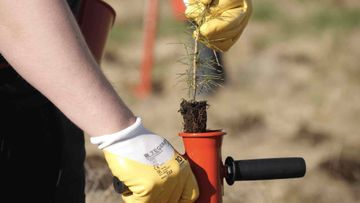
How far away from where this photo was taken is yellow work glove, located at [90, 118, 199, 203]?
54.1 inches

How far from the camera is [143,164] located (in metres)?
1.39

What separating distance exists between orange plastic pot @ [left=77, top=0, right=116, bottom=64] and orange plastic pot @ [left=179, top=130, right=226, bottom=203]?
0.62 meters

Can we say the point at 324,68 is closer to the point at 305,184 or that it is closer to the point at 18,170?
the point at 305,184

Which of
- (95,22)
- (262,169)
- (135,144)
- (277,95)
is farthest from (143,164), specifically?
(277,95)

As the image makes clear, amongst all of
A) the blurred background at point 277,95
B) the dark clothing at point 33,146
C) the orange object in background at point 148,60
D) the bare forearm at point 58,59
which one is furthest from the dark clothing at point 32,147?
the orange object in background at point 148,60

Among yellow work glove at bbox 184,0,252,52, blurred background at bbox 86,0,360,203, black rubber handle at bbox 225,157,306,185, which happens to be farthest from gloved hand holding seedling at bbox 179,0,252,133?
blurred background at bbox 86,0,360,203

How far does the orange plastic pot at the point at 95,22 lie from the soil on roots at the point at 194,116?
58 centimetres

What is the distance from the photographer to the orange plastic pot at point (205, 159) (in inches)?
59.2

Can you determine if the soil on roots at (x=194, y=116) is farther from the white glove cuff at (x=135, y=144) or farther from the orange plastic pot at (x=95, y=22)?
the orange plastic pot at (x=95, y=22)

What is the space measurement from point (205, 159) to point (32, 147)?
42 centimetres

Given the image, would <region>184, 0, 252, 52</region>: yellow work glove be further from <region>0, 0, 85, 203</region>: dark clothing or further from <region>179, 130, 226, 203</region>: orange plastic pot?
<region>0, 0, 85, 203</region>: dark clothing

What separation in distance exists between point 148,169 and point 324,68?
5199 mm

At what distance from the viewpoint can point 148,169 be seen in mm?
1389

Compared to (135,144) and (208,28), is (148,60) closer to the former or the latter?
(208,28)
